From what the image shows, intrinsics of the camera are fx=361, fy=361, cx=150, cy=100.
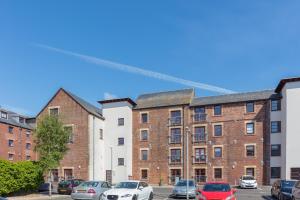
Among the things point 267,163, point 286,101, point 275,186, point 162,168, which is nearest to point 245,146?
point 267,163

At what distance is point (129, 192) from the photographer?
2009cm

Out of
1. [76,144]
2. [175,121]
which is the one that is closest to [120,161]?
[76,144]

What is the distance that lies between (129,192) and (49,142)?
51.2 ft

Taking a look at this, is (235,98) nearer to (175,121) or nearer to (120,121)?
(175,121)

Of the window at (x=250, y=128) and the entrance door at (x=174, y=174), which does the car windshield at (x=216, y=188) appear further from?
the entrance door at (x=174, y=174)

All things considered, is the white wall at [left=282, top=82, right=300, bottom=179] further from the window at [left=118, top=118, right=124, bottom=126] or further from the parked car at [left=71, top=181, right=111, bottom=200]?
the parked car at [left=71, top=181, right=111, bottom=200]

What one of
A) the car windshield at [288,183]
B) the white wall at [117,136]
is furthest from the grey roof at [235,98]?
the car windshield at [288,183]

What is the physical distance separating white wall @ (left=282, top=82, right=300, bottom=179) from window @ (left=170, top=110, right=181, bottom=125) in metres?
14.9

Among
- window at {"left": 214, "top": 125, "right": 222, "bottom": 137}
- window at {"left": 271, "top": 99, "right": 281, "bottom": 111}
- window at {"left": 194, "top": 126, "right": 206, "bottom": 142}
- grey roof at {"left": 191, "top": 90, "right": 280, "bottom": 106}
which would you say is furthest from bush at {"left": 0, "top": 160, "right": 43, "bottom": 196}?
window at {"left": 271, "top": 99, "right": 281, "bottom": 111}

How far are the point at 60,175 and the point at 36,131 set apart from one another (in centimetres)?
2131

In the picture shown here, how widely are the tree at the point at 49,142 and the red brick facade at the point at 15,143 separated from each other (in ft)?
83.7

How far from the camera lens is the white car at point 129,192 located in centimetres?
1978

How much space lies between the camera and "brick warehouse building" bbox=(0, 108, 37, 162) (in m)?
57.5

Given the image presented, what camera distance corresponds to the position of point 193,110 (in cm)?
5241
